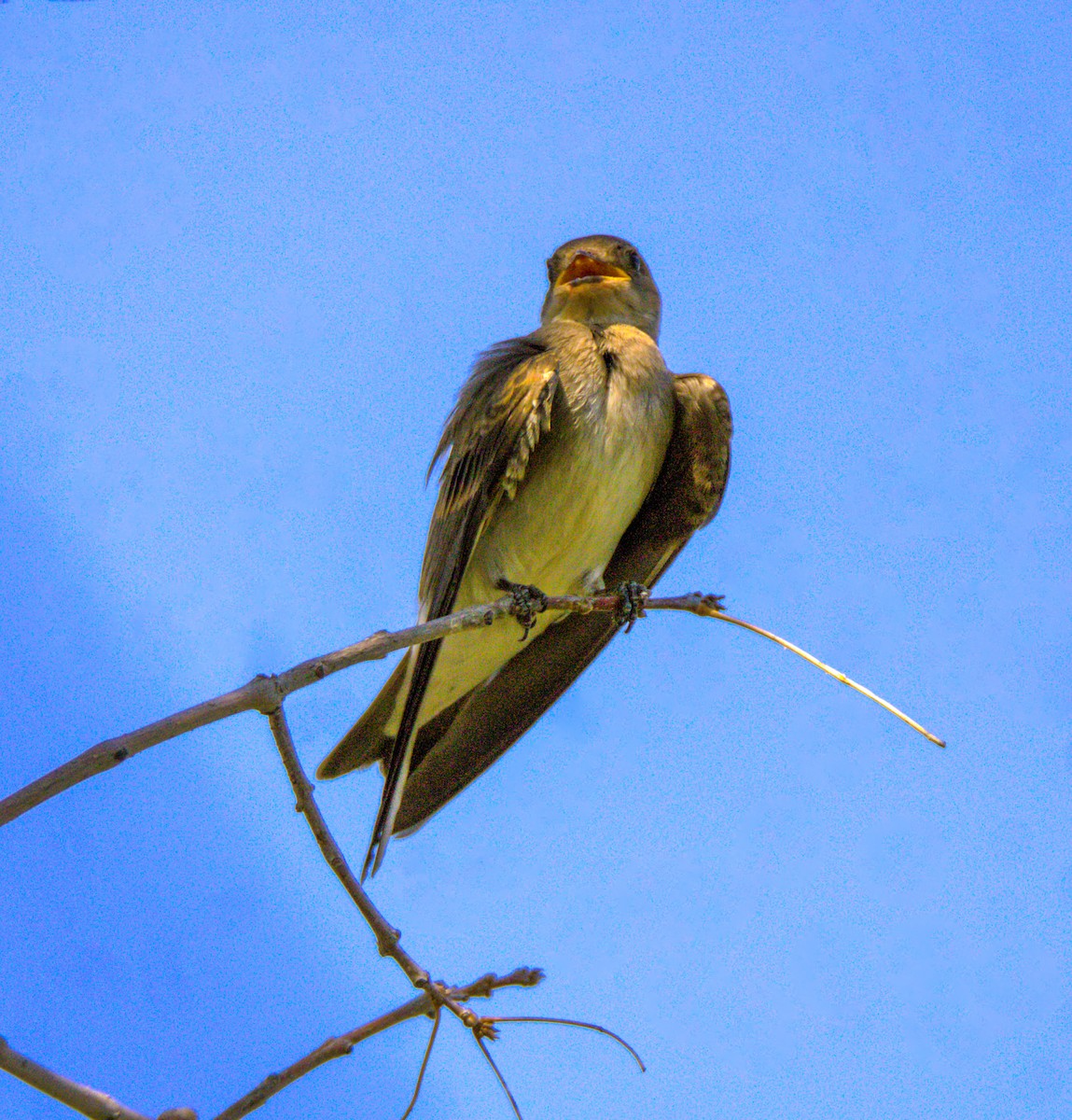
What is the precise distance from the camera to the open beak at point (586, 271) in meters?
6.75

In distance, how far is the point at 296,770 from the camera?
10.7 feet

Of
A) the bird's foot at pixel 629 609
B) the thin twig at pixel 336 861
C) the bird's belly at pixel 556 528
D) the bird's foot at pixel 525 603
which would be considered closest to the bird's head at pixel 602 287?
the bird's belly at pixel 556 528

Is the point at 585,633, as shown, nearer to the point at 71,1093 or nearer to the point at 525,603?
the point at 525,603

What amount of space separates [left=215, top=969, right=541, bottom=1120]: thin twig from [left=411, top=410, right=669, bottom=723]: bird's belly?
2648mm

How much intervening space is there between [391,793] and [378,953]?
1550mm

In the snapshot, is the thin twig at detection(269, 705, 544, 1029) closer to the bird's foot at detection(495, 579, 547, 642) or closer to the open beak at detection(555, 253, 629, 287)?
the bird's foot at detection(495, 579, 547, 642)

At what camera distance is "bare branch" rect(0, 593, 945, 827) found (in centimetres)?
252

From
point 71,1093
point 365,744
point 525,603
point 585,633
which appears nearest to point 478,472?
point 525,603

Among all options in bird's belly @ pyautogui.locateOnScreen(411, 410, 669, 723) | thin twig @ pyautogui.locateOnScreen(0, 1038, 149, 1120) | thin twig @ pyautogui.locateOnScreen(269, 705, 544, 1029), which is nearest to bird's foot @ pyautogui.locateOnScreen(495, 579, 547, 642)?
bird's belly @ pyautogui.locateOnScreen(411, 410, 669, 723)

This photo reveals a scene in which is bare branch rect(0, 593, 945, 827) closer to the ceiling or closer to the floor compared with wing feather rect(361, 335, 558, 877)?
closer to the floor

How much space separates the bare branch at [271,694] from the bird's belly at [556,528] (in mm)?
1782

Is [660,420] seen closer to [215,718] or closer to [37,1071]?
[215,718]

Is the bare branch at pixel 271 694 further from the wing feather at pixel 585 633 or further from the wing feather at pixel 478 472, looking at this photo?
the wing feather at pixel 585 633

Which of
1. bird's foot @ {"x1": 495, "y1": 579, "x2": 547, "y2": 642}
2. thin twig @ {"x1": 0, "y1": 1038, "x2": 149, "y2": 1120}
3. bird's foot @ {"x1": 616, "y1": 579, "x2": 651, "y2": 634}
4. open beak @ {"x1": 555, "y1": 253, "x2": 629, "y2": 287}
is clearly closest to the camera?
thin twig @ {"x1": 0, "y1": 1038, "x2": 149, "y2": 1120}
